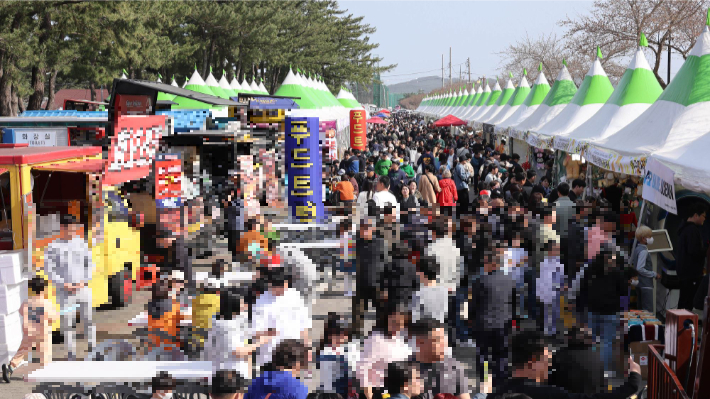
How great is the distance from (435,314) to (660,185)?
4.16 m

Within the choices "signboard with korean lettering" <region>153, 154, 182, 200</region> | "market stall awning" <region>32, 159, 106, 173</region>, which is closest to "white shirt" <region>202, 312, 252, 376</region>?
"market stall awning" <region>32, 159, 106, 173</region>

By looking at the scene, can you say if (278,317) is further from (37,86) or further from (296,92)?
(37,86)

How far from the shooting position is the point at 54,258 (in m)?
7.11

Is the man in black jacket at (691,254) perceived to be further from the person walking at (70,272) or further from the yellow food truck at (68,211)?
the yellow food truck at (68,211)

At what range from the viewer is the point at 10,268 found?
23.1 ft

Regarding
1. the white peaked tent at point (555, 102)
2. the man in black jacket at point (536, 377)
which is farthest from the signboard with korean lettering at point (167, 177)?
the man in black jacket at point (536, 377)

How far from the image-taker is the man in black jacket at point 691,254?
752 cm

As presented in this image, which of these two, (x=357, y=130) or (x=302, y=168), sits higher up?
(x=357, y=130)

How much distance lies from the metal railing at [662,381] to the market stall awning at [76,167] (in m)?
6.61

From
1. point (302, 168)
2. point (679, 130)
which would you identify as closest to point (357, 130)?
point (302, 168)

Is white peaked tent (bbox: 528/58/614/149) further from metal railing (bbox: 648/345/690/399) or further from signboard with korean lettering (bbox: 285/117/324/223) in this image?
metal railing (bbox: 648/345/690/399)

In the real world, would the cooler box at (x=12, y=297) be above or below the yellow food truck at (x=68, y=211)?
below

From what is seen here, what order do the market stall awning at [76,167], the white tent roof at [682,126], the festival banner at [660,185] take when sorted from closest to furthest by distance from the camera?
1. the festival banner at [660,185]
2. the white tent roof at [682,126]
3. the market stall awning at [76,167]

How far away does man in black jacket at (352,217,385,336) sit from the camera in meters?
5.24
